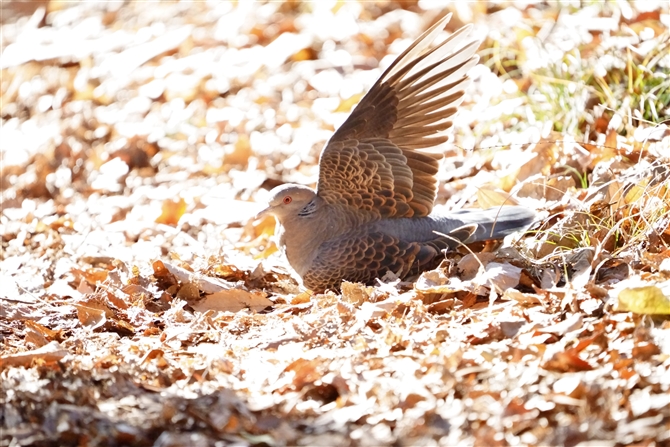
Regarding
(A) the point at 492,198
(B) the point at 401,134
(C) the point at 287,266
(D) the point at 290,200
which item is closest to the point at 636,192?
(A) the point at 492,198

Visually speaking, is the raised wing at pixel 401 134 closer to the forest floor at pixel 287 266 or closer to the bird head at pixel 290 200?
the bird head at pixel 290 200

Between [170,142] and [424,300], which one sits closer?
[424,300]

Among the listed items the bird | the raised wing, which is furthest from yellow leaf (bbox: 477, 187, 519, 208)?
the raised wing

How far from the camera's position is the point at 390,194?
4109 millimetres

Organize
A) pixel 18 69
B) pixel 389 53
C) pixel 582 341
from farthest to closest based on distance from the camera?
pixel 18 69, pixel 389 53, pixel 582 341

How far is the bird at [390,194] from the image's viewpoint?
12.9ft

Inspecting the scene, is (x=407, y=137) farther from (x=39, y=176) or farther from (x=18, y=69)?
(x=18, y=69)

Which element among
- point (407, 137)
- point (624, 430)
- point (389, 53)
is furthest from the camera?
point (389, 53)

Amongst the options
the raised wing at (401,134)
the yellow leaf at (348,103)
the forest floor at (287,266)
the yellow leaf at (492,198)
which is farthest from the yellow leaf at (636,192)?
the yellow leaf at (348,103)

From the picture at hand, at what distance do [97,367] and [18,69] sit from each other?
690 cm

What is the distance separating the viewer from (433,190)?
416 centimetres

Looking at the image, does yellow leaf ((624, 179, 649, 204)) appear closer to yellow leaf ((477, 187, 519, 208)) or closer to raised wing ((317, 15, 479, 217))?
yellow leaf ((477, 187, 519, 208))

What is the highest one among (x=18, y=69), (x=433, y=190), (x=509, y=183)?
(x=18, y=69)

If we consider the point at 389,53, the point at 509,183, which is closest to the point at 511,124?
the point at 509,183
